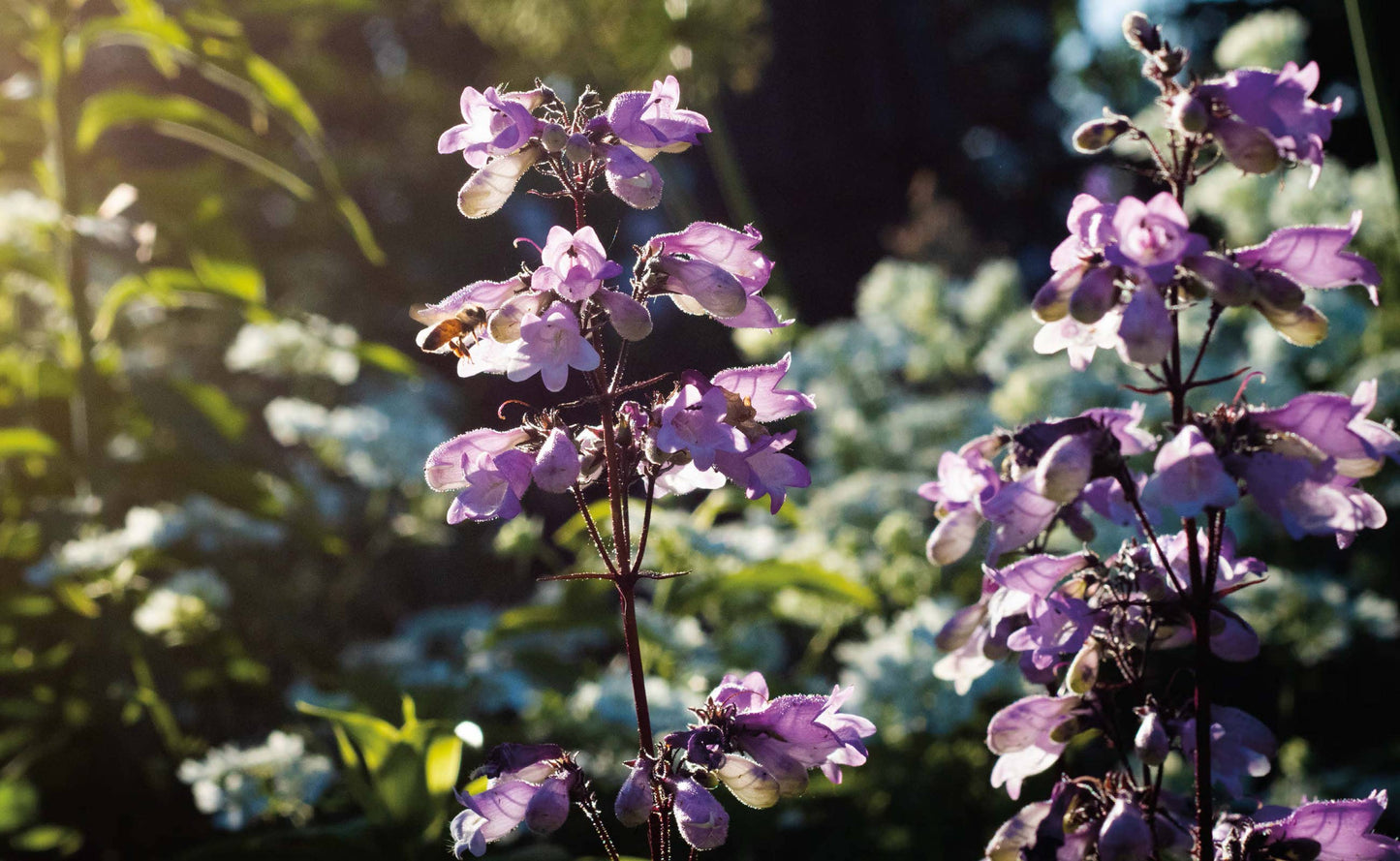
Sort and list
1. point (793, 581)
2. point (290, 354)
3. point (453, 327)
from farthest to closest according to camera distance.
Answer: point (290, 354) < point (793, 581) < point (453, 327)

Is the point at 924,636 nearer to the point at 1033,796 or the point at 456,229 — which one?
the point at 1033,796

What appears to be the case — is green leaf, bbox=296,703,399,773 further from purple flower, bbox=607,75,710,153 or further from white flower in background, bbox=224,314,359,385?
white flower in background, bbox=224,314,359,385

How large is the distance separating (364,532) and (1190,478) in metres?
2.90

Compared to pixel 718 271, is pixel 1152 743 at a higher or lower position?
lower

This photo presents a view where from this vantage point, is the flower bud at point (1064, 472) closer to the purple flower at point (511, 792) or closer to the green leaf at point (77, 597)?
the purple flower at point (511, 792)

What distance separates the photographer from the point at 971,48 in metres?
8.11

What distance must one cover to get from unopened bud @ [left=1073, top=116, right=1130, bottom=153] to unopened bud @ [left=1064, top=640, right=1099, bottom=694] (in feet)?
1.24

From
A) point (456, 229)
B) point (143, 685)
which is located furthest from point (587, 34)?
point (143, 685)

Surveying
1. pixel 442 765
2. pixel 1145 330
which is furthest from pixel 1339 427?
pixel 442 765

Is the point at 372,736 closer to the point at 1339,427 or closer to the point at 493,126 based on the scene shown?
the point at 493,126

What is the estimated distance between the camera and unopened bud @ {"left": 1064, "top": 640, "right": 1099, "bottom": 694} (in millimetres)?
832

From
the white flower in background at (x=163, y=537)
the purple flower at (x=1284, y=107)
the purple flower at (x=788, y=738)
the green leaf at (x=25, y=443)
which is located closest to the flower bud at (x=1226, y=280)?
the purple flower at (x=1284, y=107)

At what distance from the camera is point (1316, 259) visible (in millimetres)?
782

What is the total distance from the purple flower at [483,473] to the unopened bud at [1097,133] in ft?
1.57
